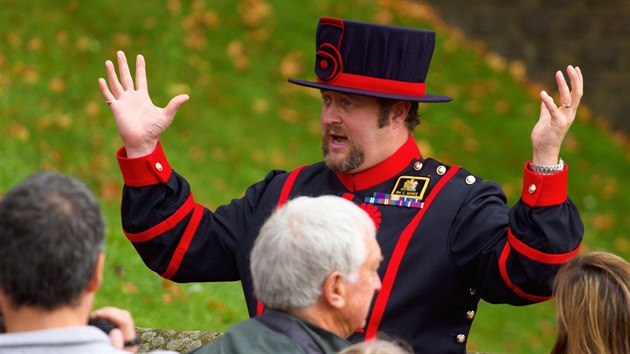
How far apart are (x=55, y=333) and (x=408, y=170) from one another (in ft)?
5.94

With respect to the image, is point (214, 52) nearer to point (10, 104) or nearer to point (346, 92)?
point (10, 104)

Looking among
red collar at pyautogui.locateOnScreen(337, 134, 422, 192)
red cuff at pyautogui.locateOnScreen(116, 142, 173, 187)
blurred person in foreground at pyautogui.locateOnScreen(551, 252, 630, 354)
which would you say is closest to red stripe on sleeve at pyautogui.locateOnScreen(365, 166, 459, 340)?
red collar at pyautogui.locateOnScreen(337, 134, 422, 192)

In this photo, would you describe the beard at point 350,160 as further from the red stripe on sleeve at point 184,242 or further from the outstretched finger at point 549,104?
the outstretched finger at point 549,104

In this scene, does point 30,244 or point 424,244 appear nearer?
point 30,244

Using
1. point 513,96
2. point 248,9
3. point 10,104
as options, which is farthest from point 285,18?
point 10,104

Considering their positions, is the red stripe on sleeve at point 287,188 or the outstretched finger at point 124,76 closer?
the outstretched finger at point 124,76

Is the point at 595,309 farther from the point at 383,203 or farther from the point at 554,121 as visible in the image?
the point at 383,203

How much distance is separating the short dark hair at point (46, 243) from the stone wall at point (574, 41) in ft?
31.5

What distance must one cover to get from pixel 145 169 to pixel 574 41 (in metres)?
8.43

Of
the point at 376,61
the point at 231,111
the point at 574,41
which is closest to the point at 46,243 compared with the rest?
the point at 376,61

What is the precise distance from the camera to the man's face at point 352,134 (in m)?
3.89

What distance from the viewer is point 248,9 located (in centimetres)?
1063

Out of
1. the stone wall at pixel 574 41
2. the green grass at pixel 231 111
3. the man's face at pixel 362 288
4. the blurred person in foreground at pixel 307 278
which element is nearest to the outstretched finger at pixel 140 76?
the blurred person in foreground at pixel 307 278

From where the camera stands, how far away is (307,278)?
2764mm
